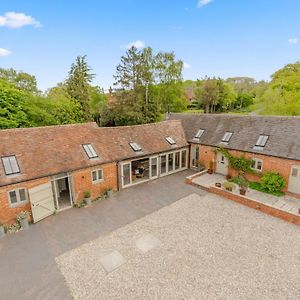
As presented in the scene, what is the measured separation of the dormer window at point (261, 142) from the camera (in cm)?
1449

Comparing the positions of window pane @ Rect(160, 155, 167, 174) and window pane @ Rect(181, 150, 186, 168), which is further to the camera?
window pane @ Rect(181, 150, 186, 168)

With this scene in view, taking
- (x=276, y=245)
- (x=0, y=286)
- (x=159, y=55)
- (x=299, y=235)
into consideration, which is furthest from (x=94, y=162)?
(x=159, y=55)

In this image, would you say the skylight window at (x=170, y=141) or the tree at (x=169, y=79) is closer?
the skylight window at (x=170, y=141)

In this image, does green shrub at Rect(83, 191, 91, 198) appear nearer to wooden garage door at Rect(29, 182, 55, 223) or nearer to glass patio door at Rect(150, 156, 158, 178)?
wooden garage door at Rect(29, 182, 55, 223)

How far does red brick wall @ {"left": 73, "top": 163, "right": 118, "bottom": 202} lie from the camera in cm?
1245

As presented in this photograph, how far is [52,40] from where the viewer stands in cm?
1667

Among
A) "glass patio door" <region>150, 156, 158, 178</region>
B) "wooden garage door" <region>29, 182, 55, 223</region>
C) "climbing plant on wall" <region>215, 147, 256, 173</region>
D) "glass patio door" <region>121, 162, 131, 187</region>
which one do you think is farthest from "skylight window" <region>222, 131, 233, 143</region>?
"wooden garage door" <region>29, 182, 55, 223</region>

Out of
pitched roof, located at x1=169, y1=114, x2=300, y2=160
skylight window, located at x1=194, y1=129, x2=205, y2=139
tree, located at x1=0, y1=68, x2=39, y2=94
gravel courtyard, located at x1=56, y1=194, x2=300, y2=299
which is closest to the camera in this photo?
gravel courtyard, located at x1=56, y1=194, x2=300, y2=299

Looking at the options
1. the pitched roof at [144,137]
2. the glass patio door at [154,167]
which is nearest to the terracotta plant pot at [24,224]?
the pitched roof at [144,137]

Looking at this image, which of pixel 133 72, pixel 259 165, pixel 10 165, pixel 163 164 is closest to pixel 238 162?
pixel 259 165

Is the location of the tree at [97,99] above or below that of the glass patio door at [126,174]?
above

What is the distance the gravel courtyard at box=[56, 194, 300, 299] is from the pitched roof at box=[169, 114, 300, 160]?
17.4 feet

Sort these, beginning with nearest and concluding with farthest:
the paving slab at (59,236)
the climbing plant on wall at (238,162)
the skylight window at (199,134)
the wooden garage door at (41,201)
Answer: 1. the paving slab at (59,236)
2. the wooden garage door at (41,201)
3. the climbing plant on wall at (238,162)
4. the skylight window at (199,134)

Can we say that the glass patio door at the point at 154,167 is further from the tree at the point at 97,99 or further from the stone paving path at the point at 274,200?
the tree at the point at 97,99
